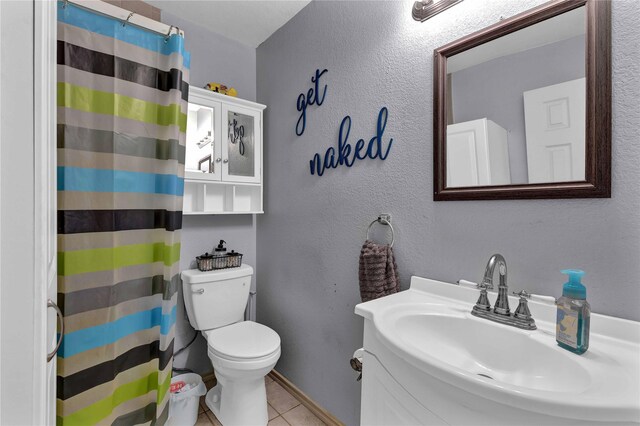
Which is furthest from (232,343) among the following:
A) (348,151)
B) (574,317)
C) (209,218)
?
(574,317)

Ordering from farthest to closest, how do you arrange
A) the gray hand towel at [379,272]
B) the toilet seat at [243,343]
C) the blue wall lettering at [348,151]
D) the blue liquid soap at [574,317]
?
1. the toilet seat at [243,343]
2. the blue wall lettering at [348,151]
3. the gray hand towel at [379,272]
4. the blue liquid soap at [574,317]

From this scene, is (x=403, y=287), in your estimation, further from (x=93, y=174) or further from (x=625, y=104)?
(x=93, y=174)

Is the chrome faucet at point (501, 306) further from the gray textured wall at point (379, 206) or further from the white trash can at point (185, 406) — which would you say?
the white trash can at point (185, 406)

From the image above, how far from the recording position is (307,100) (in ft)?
5.69

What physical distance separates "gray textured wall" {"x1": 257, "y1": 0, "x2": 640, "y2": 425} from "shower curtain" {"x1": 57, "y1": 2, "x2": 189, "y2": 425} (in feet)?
2.46

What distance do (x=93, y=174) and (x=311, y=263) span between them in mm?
1144

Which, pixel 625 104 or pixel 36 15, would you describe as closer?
pixel 36 15

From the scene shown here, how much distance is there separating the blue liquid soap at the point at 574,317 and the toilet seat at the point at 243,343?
4.04 ft

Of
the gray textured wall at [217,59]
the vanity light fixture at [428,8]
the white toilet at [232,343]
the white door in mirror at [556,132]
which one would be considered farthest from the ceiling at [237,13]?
the white toilet at [232,343]

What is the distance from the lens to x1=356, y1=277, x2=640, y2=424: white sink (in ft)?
1.66

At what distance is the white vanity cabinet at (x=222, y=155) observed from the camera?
1776mm

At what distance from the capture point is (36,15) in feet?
1.65

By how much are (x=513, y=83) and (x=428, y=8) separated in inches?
18.7

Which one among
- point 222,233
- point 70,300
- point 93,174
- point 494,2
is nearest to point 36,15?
point 93,174
